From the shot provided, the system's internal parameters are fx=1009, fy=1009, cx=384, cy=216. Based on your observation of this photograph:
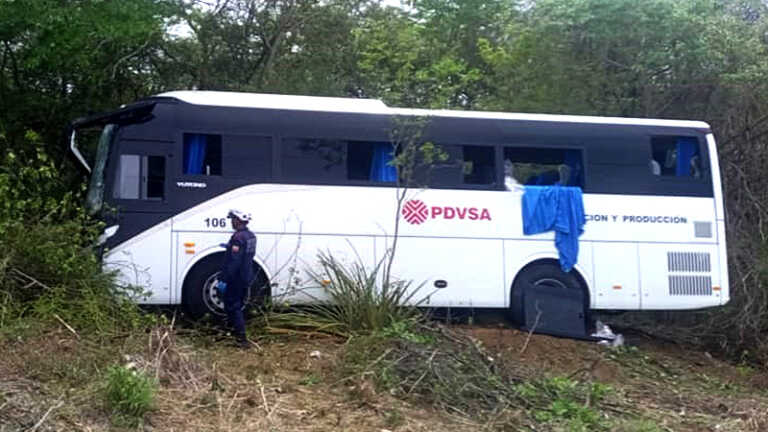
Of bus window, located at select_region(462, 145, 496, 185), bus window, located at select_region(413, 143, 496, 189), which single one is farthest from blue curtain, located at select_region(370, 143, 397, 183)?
bus window, located at select_region(462, 145, 496, 185)

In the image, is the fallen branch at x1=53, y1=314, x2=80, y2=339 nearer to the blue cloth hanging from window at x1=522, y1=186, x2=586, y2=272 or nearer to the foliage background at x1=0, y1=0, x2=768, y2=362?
the foliage background at x1=0, y1=0, x2=768, y2=362

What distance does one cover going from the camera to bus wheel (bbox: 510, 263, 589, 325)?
13.8 meters

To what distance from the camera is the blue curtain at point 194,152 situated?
504 inches

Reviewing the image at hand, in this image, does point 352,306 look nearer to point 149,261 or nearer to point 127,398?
point 149,261

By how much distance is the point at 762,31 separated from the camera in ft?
56.5

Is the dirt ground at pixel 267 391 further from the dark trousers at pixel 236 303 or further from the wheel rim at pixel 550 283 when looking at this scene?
the wheel rim at pixel 550 283

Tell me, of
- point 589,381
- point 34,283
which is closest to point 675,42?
point 589,381

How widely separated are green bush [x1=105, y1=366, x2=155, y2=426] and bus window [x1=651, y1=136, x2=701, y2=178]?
862 centimetres

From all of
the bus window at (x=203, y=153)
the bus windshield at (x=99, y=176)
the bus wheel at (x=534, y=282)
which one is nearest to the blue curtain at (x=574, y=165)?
the bus wheel at (x=534, y=282)

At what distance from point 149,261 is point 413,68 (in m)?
9.14

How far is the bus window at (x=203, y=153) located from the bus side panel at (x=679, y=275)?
5.99 m

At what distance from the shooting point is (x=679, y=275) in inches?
560

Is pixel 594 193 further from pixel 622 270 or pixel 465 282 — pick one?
pixel 465 282

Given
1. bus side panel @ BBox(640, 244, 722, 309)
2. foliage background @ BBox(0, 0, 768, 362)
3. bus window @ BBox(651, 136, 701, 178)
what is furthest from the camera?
bus window @ BBox(651, 136, 701, 178)
